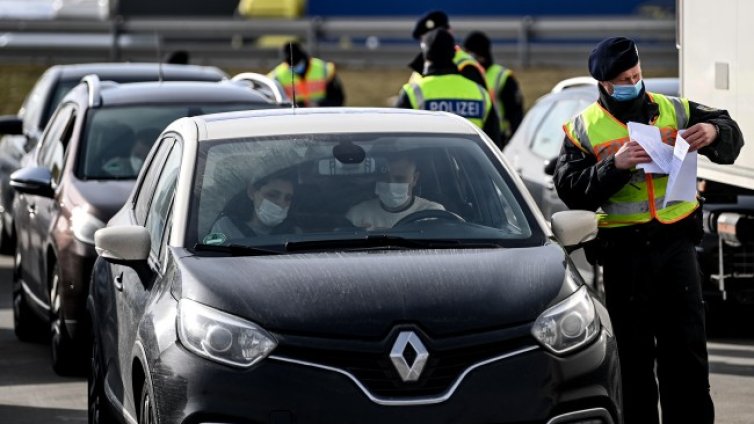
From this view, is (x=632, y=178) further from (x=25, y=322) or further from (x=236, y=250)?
(x=25, y=322)

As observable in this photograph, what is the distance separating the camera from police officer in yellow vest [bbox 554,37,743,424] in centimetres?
776

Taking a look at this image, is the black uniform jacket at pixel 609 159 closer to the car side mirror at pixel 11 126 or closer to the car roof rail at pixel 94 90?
the car roof rail at pixel 94 90

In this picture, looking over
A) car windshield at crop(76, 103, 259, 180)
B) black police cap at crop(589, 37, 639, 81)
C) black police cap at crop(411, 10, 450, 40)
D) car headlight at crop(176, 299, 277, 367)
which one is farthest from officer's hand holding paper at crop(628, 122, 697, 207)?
black police cap at crop(411, 10, 450, 40)

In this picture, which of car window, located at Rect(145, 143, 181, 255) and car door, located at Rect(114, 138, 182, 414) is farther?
car window, located at Rect(145, 143, 181, 255)

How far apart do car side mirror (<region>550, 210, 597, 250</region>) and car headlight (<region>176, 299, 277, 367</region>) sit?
1482mm

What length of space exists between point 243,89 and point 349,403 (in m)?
6.24

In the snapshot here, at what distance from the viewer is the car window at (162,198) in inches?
290

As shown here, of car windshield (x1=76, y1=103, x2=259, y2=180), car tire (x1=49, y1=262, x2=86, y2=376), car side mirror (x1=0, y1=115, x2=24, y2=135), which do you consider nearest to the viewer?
car tire (x1=49, y1=262, x2=86, y2=376)

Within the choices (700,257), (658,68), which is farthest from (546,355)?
(658,68)

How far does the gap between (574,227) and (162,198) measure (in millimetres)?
1633

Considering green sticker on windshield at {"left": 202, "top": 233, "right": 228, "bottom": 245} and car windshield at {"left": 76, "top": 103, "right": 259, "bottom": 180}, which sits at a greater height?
green sticker on windshield at {"left": 202, "top": 233, "right": 228, "bottom": 245}

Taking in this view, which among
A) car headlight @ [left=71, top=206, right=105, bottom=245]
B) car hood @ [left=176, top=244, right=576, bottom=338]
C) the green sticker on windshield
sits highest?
the green sticker on windshield

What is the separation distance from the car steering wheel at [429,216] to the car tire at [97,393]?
4.80 ft

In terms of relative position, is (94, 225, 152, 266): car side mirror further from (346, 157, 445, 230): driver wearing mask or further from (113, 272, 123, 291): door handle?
(346, 157, 445, 230): driver wearing mask
